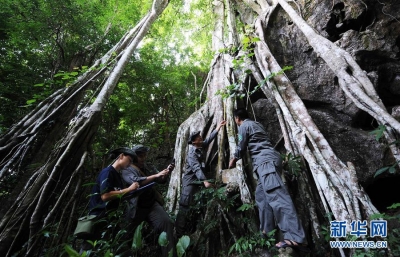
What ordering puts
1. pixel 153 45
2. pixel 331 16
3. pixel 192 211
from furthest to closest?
pixel 153 45
pixel 331 16
pixel 192 211

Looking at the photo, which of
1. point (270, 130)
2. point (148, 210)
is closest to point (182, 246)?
point (148, 210)

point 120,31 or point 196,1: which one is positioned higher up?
point 196,1

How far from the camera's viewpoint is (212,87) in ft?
16.7

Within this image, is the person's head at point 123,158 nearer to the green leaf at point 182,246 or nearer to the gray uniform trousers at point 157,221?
the gray uniform trousers at point 157,221

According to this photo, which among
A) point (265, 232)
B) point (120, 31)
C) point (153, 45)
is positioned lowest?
point (265, 232)

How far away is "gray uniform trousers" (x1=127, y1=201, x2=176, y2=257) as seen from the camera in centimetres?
277

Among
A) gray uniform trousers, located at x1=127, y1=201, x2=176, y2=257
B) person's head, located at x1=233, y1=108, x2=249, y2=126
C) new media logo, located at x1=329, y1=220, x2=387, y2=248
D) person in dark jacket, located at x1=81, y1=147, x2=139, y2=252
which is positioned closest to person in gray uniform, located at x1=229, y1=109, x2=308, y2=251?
person's head, located at x1=233, y1=108, x2=249, y2=126

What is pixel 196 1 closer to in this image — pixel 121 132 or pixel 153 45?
pixel 153 45

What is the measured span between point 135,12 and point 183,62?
7.02ft

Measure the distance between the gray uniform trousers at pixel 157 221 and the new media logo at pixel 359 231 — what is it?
1.69 meters

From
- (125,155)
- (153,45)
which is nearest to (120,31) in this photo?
(153,45)

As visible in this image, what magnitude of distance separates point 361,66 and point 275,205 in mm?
2825

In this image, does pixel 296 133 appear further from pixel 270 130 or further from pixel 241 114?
pixel 270 130

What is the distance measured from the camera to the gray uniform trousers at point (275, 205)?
2.31 meters
